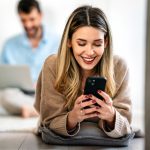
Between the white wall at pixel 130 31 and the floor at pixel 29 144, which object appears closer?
the floor at pixel 29 144

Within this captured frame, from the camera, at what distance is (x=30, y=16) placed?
302 cm

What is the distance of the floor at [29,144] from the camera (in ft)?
4.85

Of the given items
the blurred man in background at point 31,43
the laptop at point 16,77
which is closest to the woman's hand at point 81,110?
the laptop at point 16,77

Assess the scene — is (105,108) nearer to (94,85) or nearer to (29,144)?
(94,85)

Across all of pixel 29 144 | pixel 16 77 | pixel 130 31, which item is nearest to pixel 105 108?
pixel 29 144

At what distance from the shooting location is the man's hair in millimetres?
2961

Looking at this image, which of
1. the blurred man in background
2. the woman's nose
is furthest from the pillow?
the blurred man in background

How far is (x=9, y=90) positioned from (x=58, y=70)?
41.0 inches

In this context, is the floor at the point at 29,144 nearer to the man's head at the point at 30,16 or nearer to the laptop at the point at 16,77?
the laptop at the point at 16,77

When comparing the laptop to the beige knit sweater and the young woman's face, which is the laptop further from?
the young woman's face

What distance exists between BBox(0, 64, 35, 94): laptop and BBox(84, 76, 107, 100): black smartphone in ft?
3.58

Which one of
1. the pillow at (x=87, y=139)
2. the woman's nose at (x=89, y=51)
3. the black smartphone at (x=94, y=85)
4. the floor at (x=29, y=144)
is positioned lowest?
the floor at (x=29, y=144)

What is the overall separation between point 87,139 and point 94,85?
0.71 ft

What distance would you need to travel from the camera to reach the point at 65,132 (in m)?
1.46
